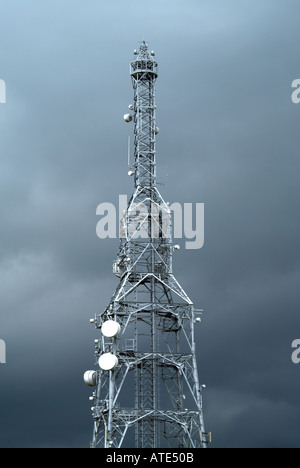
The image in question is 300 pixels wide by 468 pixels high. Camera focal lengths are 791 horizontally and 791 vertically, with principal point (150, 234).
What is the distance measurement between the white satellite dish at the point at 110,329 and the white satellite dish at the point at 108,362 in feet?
7.04

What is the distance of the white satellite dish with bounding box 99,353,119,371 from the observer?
82.6 metres

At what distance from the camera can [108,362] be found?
8288 cm

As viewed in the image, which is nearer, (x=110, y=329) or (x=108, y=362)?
(x=108, y=362)

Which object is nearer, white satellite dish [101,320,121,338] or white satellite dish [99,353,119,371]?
white satellite dish [99,353,119,371]

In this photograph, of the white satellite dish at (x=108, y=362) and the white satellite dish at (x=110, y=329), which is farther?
the white satellite dish at (x=110, y=329)

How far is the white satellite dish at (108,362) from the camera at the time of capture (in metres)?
82.6

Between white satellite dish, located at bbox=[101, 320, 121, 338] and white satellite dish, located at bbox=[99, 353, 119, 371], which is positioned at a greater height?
white satellite dish, located at bbox=[101, 320, 121, 338]

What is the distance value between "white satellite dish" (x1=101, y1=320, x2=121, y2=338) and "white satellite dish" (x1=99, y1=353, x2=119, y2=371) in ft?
7.04

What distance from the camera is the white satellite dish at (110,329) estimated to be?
84.1 meters

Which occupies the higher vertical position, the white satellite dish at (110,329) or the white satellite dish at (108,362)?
the white satellite dish at (110,329)

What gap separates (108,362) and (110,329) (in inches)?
141

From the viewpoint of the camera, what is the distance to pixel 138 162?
9669 cm
